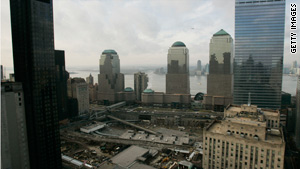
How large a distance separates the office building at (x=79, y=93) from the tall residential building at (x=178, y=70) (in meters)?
50.8

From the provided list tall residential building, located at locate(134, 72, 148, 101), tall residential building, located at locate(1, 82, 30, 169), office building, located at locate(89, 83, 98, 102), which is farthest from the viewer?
office building, located at locate(89, 83, 98, 102)

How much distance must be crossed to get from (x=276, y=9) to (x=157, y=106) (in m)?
74.3

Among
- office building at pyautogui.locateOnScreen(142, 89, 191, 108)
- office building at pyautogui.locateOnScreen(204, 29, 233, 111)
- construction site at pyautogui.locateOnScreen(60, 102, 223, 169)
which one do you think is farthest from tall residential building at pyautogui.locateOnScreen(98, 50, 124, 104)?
office building at pyautogui.locateOnScreen(204, 29, 233, 111)

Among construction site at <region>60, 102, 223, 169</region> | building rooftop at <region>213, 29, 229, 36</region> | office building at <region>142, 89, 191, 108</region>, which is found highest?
building rooftop at <region>213, 29, 229, 36</region>

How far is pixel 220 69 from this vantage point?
10688 cm

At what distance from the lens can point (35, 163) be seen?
122 ft

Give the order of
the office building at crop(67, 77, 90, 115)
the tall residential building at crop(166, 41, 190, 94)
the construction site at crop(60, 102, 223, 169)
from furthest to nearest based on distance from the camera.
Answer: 1. the tall residential building at crop(166, 41, 190, 94)
2. the office building at crop(67, 77, 90, 115)
3. the construction site at crop(60, 102, 223, 169)

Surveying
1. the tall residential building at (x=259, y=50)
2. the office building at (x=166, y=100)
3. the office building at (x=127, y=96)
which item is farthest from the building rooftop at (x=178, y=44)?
the tall residential building at (x=259, y=50)

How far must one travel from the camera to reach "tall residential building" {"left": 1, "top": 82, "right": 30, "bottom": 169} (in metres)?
31.0

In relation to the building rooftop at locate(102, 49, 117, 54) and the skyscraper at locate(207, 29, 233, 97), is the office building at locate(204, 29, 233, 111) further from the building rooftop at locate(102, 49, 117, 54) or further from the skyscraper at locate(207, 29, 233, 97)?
the building rooftop at locate(102, 49, 117, 54)

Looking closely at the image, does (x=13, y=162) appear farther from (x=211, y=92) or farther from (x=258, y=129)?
(x=211, y=92)

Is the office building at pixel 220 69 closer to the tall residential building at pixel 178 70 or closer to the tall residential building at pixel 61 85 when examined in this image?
the tall residential building at pixel 178 70

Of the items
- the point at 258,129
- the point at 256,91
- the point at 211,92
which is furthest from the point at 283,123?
the point at 258,129

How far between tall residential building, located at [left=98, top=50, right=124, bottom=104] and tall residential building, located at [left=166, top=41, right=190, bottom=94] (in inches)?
1366
